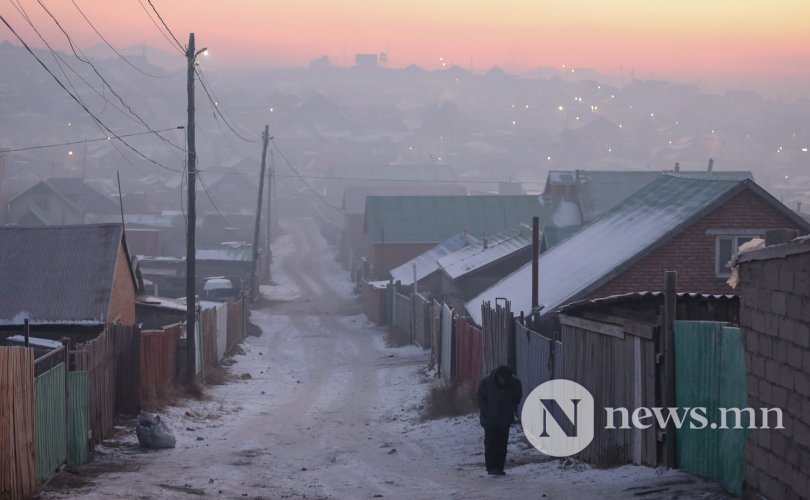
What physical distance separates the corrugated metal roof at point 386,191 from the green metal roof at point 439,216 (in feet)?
70.8

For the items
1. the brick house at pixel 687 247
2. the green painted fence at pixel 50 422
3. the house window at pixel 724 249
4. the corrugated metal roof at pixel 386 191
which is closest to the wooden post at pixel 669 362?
the green painted fence at pixel 50 422

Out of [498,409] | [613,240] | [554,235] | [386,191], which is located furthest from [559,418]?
[386,191]

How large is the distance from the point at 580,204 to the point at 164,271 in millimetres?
25358

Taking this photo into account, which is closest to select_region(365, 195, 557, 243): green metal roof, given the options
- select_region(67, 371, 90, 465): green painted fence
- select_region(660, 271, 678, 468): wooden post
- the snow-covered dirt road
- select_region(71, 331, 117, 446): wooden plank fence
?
the snow-covered dirt road

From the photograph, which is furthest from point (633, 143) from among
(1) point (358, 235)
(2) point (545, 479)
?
(2) point (545, 479)

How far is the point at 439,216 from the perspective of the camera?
204 feet

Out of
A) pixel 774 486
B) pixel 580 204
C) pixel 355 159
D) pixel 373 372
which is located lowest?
pixel 373 372

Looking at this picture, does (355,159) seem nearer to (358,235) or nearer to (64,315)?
(358,235)

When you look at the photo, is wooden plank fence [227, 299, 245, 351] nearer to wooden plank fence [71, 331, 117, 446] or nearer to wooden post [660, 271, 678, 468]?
wooden plank fence [71, 331, 117, 446]

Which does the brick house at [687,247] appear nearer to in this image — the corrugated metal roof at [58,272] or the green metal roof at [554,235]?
the green metal roof at [554,235]

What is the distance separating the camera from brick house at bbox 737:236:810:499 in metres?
8.47

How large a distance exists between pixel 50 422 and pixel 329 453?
5.26m

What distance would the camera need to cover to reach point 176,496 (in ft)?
39.2

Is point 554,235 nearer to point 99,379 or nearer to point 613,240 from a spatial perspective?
point 613,240
